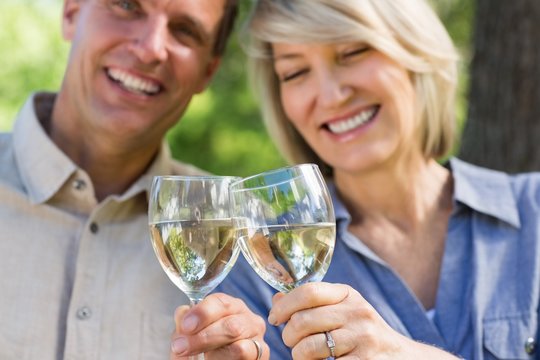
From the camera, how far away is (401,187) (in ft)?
10.2

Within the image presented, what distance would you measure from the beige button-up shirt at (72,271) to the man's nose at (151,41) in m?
0.47

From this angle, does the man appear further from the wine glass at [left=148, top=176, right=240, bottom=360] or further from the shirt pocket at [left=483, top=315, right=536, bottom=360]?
the shirt pocket at [left=483, top=315, right=536, bottom=360]

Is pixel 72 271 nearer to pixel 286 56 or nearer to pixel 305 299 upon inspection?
pixel 286 56

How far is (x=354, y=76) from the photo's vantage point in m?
2.91

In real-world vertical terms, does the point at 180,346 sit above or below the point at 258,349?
above

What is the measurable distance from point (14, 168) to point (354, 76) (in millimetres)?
1272

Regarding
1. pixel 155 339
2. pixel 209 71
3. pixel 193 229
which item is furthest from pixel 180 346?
pixel 209 71

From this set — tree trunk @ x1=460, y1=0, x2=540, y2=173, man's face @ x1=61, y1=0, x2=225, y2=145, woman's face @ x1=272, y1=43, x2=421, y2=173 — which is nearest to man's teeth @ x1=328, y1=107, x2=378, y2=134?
woman's face @ x1=272, y1=43, x2=421, y2=173

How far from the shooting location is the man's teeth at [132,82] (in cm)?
298

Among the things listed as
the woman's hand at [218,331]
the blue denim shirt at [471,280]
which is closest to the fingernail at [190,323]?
the woman's hand at [218,331]

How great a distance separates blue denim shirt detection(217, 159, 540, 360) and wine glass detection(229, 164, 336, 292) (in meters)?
0.90

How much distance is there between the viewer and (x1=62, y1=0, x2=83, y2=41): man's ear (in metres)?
3.26

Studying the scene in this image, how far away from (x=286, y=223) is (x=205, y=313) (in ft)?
1.36

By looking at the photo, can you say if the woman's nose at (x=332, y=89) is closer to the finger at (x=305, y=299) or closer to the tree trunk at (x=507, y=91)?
the finger at (x=305, y=299)
